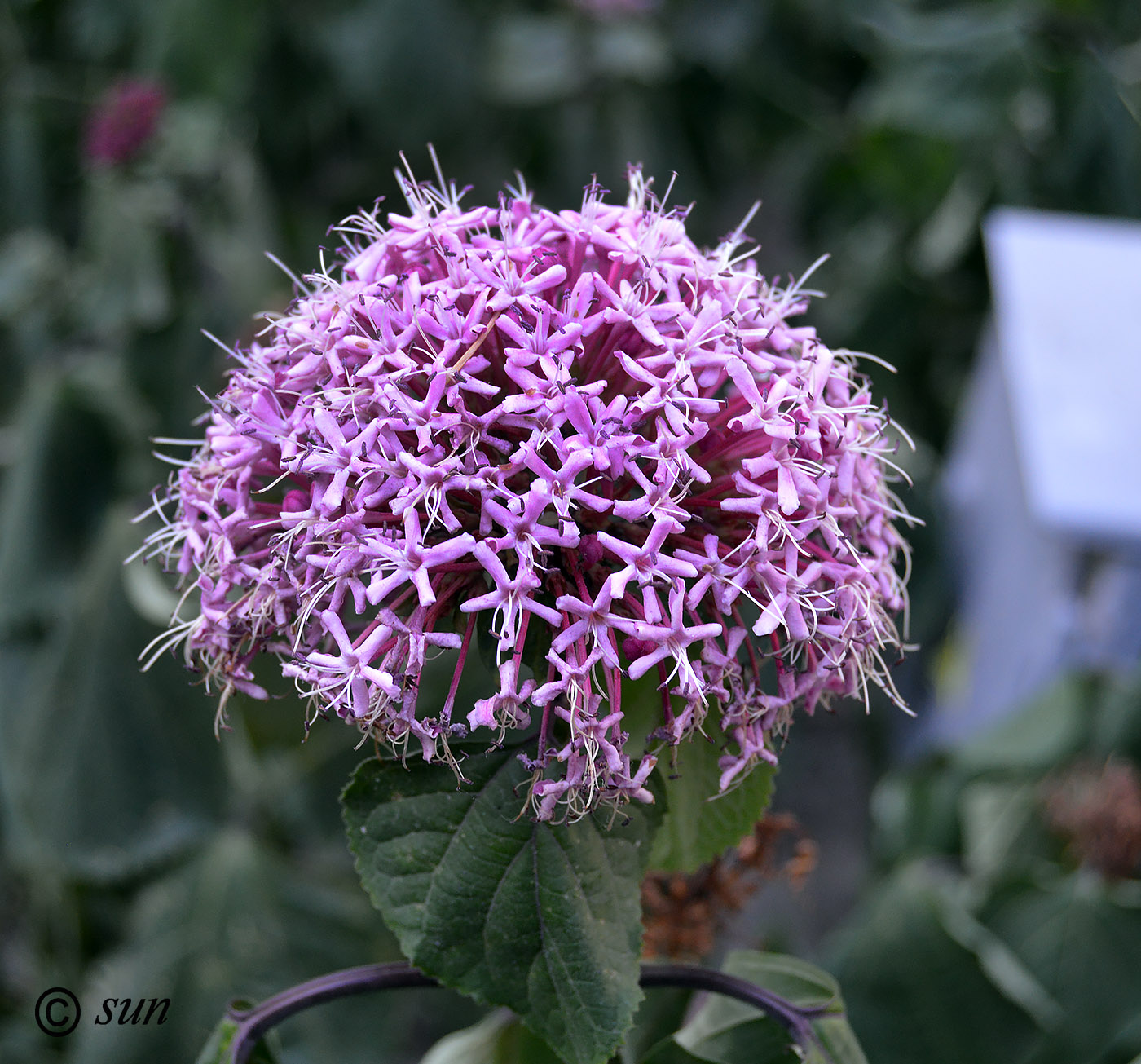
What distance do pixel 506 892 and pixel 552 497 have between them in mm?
→ 221

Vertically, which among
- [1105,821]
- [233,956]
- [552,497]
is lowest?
[233,956]

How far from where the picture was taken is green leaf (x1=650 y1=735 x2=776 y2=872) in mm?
652

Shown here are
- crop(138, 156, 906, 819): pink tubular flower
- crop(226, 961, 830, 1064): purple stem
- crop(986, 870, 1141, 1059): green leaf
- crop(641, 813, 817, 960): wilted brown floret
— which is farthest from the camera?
crop(986, 870, 1141, 1059): green leaf

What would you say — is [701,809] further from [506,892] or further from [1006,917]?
[1006,917]

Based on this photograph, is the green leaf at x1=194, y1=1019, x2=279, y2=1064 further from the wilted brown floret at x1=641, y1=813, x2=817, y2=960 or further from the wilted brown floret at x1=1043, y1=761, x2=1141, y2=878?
the wilted brown floret at x1=1043, y1=761, x2=1141, y2=878

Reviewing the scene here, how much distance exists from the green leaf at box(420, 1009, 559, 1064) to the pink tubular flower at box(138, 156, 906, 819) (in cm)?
21

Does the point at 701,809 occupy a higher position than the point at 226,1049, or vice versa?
the point at 701,809

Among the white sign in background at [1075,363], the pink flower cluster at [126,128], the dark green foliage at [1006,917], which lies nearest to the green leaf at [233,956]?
the dark green foliage at [1006,917]

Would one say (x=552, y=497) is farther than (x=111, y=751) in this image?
No

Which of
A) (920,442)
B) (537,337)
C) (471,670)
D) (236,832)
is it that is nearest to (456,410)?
(537,337)

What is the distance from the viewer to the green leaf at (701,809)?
0.65 meters

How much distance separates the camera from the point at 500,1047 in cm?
72

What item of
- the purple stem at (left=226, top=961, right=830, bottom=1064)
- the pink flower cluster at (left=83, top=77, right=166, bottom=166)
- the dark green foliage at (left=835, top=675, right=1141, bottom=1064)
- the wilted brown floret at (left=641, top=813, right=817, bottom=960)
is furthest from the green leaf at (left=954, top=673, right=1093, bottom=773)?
the pink flower cluster at (left=83, top=77, right=166, bottom=166)

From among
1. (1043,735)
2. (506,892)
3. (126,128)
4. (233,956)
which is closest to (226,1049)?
(506,892)
